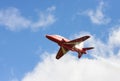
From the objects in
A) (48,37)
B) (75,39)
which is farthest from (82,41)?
(48,37)

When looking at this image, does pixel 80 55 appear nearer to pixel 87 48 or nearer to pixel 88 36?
pixel 87 48

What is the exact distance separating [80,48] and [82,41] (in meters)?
10.2

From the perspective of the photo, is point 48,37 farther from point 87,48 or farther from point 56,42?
point 87,48

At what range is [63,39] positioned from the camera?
187 m

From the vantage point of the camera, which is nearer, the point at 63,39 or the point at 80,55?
the point at 63,39

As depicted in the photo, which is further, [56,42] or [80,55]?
[80,55]

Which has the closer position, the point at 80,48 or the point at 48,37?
the point at 48,37

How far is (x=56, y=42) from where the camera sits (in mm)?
186625

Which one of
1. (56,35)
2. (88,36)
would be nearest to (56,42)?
(56,35)

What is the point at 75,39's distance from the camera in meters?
188

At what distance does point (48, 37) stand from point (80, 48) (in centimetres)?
2040

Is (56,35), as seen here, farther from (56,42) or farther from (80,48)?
(80,48)

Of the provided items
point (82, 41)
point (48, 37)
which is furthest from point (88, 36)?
point (48, 37)

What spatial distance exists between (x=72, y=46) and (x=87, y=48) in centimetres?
1093
